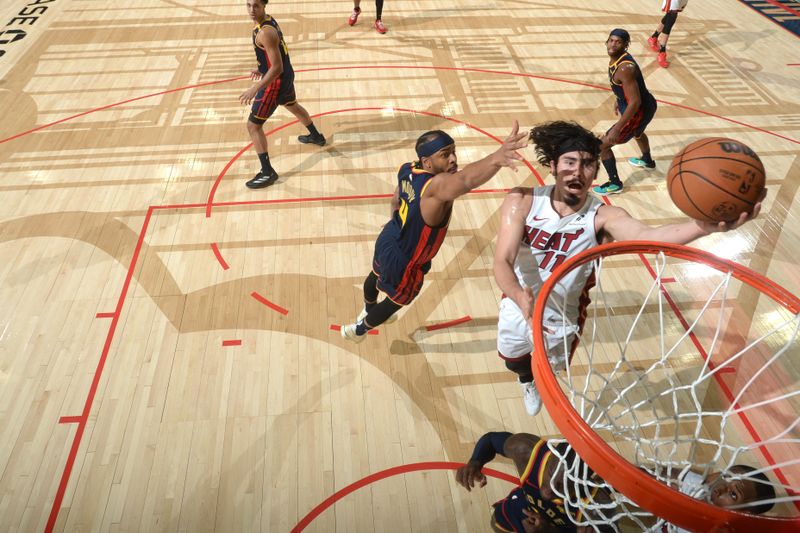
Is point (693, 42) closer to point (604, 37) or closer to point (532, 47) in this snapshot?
point (604, 37)

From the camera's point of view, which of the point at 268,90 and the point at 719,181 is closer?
the point at 719,181

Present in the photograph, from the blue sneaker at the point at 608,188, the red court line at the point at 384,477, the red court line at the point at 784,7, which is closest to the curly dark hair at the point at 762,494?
the red court line at the point at 384,477

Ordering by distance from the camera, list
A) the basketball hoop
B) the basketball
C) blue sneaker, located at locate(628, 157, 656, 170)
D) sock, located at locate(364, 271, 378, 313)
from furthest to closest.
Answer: blue sneaker, located at locate(628, 157, 656, 170), sock, located at locate(364, 271, 378, 313), the basketball, the basketball hoop

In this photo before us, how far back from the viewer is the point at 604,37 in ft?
25.9

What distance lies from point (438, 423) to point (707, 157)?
2.06 metres

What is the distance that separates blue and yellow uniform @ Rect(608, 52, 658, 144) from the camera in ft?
15.0

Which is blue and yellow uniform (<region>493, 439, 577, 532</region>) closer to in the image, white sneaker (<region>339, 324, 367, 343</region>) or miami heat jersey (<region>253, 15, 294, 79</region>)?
white sneaker (<region>339, 324, 367, 343</region>)

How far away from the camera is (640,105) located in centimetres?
465

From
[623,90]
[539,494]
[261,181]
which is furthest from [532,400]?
[261,181]

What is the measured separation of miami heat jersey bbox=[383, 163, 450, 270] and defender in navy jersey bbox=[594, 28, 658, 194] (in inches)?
95.9

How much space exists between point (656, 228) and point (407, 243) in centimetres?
131

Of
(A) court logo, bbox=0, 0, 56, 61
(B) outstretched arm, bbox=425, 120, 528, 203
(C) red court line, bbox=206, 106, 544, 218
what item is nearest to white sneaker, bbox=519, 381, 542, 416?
(B) outstretched arm, bbox=425, 120, 528, 203

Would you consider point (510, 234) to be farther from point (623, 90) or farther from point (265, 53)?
point (265, 53)

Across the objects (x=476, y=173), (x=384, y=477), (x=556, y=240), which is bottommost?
(x=384, y=477)
